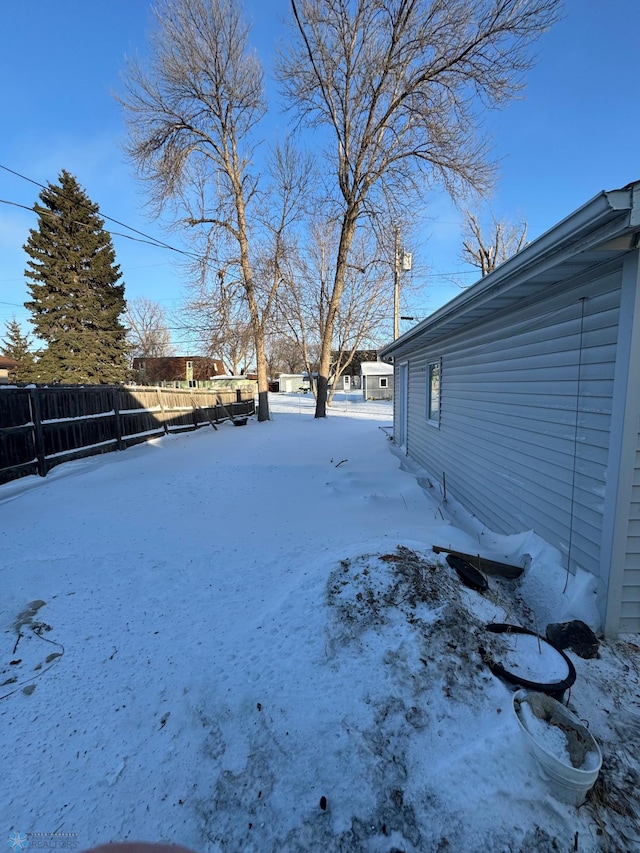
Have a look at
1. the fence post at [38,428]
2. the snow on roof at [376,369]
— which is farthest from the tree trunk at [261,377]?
the snow on roof at [376,369]

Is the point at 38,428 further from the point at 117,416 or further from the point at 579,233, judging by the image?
the point at 579,233

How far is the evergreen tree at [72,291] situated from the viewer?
1903 centimetres

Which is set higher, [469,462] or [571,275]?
[571,275]

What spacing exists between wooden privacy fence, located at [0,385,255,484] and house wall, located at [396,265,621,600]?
6528 mm

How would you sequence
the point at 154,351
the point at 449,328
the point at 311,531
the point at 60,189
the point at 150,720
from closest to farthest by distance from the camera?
the point at 150,720 < the point at 311,531 < the point at 449,328 < the point at 60,189 < the point at 154,351

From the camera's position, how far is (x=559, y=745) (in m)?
1.52

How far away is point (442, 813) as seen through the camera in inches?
55.9

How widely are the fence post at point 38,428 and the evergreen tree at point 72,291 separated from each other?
615 inches

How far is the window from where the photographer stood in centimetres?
679

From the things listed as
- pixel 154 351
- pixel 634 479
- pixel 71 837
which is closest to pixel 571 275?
pixel 634 479

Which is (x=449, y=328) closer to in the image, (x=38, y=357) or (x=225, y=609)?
(x=225, y=609)

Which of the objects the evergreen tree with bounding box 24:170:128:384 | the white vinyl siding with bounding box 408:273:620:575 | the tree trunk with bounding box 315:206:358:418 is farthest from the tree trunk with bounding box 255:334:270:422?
the white vinyl siding with bounding box 408:273:620:575

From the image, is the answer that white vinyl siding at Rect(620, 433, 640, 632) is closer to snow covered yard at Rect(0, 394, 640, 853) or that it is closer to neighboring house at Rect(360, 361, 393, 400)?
snow covered yard at Rect(0, 394, 640, 853)

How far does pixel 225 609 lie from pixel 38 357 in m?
22.3
